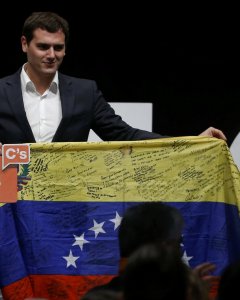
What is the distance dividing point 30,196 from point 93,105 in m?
0.61

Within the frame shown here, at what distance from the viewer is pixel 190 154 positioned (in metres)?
4.07

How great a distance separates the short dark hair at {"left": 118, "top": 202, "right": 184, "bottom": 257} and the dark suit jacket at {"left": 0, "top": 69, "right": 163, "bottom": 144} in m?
1.29

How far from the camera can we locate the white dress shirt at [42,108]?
4281 mm

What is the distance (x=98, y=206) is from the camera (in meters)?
4.03

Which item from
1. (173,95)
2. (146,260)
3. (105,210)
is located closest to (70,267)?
(105,210)

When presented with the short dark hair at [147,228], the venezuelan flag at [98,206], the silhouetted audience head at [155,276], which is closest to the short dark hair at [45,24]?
the venezuelan flag at [98,206]

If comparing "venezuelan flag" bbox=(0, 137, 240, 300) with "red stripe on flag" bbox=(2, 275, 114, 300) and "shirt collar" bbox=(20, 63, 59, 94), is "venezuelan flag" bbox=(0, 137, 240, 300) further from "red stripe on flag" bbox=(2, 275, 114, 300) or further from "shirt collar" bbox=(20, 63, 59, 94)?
"shirt collar" bbox=(20, 63, 59, 94)

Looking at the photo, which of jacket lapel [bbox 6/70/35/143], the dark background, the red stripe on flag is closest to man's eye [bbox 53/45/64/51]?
jacket lapel [bbox 6/70/35/143]

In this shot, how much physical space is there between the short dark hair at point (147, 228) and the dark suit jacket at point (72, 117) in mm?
1293

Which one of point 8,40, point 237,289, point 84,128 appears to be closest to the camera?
point 237,289

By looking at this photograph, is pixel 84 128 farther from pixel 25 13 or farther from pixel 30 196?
pixel 25 13

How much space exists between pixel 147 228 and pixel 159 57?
288 cm

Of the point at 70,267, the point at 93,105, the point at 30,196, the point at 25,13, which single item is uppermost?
the point at 25,13

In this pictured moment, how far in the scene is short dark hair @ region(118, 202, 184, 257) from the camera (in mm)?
2902
